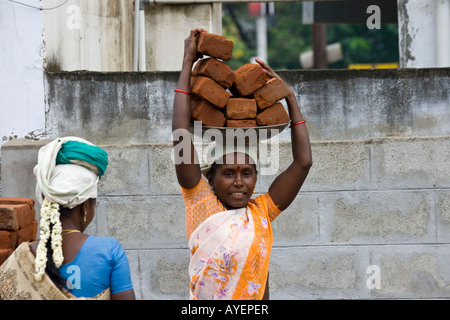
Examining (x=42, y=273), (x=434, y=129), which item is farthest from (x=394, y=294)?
(x=42, y=273)

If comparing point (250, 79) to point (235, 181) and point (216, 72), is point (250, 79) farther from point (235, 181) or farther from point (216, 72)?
point (235, 181)

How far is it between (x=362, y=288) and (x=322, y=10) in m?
6.73

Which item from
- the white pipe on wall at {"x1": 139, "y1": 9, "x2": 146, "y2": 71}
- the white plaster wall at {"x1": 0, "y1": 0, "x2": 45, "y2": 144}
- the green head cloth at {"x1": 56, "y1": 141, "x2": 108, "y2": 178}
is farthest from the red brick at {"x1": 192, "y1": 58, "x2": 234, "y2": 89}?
the white pipe on wall at {"x1": 139, "y1": 9, "x2": 146, "y2": 71}

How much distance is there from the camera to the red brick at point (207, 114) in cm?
327

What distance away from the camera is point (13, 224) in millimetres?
3654

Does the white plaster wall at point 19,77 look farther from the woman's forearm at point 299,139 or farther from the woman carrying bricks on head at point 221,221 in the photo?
the woman's forearm at point 299,139

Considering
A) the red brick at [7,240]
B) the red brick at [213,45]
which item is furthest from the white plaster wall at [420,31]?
the red brick at [7,240]

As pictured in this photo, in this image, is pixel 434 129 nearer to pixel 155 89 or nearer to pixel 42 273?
pixel 155 89

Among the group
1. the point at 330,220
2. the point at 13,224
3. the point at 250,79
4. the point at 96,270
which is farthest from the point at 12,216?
the point at 330,220

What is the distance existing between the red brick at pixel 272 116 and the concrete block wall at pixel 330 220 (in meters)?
1.99

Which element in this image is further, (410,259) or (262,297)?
(410,259)

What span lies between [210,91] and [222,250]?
0.75m

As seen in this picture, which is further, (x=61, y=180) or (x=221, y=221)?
(x=221, y=221)

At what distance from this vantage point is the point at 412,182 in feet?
17.5
